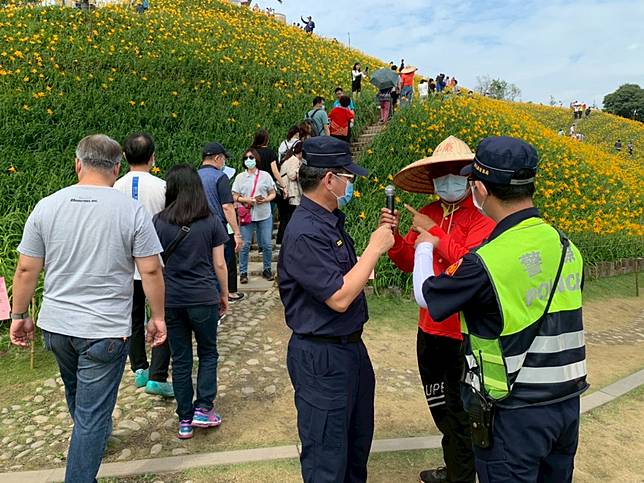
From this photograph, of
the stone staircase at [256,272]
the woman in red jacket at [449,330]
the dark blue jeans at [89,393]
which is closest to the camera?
the dark blue jeans at [89,393]

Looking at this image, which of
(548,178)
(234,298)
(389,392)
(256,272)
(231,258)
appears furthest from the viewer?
(548,178)

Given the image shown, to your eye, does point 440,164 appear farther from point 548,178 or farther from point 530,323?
point 548,178

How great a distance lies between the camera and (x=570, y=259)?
1.77m

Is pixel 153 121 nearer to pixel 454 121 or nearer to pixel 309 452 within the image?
pixel 454 121

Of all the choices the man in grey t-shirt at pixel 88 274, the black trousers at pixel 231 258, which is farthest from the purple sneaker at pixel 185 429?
the black trousers at pixel 231 258

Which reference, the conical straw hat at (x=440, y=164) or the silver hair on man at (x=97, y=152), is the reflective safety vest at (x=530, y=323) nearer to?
the conical straw hat at (x=440, y=164)

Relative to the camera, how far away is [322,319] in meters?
2.13

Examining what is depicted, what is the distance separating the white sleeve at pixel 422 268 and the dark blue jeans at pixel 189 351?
1700mm

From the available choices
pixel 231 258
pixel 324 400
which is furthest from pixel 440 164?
pixel 231 258

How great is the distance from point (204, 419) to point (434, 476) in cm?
160

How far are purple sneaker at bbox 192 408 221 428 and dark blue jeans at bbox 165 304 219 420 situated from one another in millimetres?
33

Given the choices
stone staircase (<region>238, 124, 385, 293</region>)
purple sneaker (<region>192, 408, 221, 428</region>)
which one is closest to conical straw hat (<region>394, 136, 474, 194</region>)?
purple sneaker (<region>192, 408, 221, 428</region>)

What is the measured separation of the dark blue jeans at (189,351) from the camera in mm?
3275


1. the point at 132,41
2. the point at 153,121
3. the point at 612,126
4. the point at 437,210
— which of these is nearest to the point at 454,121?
the point at 153,121
